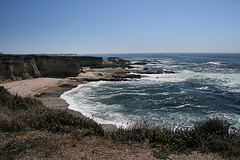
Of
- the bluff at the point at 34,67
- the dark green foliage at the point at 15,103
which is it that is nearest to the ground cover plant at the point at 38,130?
the dark green foliage at the point at 15,103

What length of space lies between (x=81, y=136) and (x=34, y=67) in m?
25.1

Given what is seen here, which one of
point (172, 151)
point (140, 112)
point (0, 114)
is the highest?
point (0, 114)

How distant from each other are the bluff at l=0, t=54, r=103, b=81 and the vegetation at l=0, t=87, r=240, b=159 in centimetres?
1957

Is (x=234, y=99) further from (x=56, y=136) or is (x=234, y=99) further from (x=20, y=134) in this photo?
(x=20, y=134)

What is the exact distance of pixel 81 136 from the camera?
22.0 feet

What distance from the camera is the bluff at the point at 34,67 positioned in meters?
23.4

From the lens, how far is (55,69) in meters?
30.6

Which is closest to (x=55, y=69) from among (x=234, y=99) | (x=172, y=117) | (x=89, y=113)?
(x=89, y=113)

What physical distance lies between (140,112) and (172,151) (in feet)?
24.8

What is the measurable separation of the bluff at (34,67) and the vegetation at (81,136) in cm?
1957

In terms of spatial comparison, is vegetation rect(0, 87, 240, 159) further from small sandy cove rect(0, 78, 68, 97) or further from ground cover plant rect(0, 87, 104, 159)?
small sandy cove rect(0, 78, 68, 97)

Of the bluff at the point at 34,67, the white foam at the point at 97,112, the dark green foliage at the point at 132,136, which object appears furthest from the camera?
the bluff at the point at 34,67

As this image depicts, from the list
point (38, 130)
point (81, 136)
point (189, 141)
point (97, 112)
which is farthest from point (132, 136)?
point (97, 112)

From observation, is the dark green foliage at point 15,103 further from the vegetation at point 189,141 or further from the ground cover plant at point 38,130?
the vegetation at point 189,141
